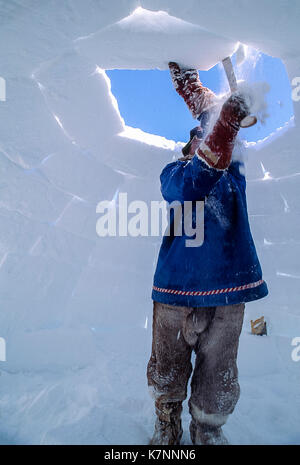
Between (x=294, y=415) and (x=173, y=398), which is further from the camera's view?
(x=294, y=415)

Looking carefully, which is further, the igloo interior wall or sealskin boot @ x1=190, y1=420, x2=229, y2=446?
the igloo interior wall

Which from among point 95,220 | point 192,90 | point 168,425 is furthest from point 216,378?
point 95,220

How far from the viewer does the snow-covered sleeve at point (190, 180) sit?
0.86m

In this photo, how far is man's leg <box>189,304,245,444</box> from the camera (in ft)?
3.45

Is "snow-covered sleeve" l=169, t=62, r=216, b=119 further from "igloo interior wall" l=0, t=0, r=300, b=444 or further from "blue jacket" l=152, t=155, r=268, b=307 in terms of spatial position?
"blue jacket" l=152, t=155, r=268, b=307

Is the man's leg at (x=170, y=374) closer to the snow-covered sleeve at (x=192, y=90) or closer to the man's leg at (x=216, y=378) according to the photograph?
the man's leg at (x=216, y=378)

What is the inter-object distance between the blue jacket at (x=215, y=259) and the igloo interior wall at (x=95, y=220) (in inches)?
25.8

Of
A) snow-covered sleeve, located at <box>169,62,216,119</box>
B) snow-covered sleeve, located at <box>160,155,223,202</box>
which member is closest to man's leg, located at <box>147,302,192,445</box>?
snow-covered sleeve, located at <box>160,155,223,202</box>

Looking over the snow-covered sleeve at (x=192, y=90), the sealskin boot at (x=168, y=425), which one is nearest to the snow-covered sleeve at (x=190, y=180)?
the snow-covered sleeve at (x=192, y=90)

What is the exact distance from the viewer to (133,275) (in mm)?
2803
